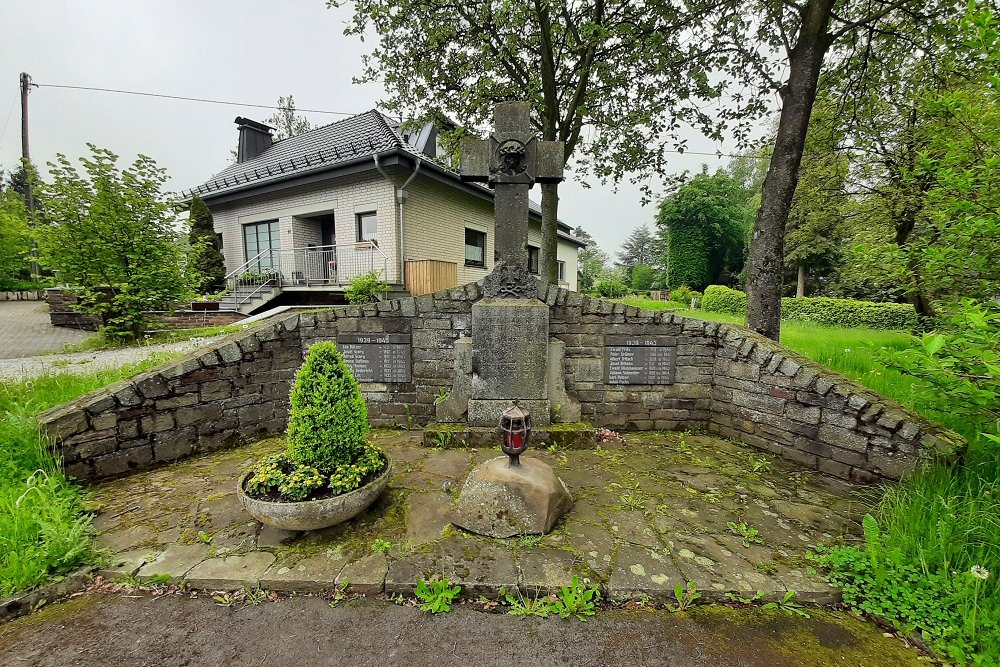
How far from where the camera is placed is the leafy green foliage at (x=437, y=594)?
197 cm

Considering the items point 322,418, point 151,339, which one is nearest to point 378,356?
point 322,418

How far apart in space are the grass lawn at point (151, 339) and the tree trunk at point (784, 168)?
30.0 ft

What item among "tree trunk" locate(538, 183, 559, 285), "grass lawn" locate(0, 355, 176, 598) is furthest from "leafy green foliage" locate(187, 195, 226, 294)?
"tree trunk" locate(538, 183, 559, 285)

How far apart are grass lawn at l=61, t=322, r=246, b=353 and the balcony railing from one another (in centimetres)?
266

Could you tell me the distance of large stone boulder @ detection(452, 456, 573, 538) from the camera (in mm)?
2486

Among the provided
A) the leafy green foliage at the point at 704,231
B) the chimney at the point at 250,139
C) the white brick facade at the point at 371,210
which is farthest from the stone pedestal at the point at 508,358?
the leafy green foliage at the point at 704,231

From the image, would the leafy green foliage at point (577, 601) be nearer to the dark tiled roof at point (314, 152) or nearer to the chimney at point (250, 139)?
the dark tiled roof at point (314, 152)

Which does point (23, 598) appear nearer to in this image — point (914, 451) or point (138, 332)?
point (914, 451)

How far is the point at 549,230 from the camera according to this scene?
868cm

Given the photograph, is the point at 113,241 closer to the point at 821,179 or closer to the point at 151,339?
the point at 151,339

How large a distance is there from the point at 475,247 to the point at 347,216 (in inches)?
193

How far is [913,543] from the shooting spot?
216 centimetres

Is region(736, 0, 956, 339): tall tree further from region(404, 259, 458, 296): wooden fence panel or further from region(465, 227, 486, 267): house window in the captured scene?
region(465, 227, 486, 267): house window

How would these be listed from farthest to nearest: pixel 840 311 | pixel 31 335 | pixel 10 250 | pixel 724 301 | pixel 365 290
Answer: pixel 724 301 → pixel 10 250 → pixel 840 311 → pixel 365 290 → pixel 31 335
